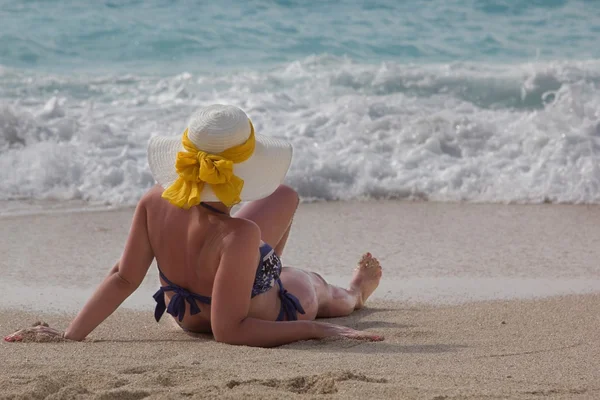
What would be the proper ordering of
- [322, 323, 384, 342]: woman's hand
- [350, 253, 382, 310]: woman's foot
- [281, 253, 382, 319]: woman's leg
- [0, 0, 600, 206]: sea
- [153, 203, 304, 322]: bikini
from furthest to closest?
[0, 0, 600, 206]: sea → [350, 253, 382, 310]: woman's foot → [281, 253, 382, 319]: woman's leg → [153, 203, 304, 322]: bikini → [322, 323, 384, 342]: woman's hand

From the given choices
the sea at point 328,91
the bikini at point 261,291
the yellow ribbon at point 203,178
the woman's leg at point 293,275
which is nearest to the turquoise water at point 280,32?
the sea at point 328,91

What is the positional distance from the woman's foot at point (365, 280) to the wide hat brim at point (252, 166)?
3.00ft

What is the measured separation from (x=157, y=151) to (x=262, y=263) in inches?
22.0

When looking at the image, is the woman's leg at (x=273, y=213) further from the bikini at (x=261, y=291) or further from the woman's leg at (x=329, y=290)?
the bikini at (x=261, y=291)

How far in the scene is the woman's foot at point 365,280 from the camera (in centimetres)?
400

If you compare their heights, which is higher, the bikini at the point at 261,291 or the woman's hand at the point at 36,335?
the bikini at the point at 261,291

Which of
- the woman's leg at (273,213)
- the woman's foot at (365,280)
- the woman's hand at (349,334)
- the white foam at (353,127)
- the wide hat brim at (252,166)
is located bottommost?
the white foam at (353,127)

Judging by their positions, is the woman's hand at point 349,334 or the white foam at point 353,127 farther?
the white foam at point 353,127

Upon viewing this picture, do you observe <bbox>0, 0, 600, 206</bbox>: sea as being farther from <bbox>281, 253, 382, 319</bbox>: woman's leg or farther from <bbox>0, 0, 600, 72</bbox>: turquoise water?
<bbox>281, 253, 382, 319</bbox>: woman's leg

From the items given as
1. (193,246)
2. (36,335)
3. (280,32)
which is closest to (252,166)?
(193,246)

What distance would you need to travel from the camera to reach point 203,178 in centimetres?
299

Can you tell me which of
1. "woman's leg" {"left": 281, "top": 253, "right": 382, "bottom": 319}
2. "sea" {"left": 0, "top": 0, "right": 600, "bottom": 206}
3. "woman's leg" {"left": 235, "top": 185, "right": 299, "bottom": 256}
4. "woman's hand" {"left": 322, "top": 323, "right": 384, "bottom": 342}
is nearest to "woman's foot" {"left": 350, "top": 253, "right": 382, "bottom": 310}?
"woman's leg" {"left": 281, "top": 253, "right": 382, "bottom": 319}

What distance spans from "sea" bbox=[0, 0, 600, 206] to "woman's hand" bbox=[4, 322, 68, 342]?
3061mm

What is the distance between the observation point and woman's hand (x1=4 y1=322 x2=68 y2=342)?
3.27 meters
